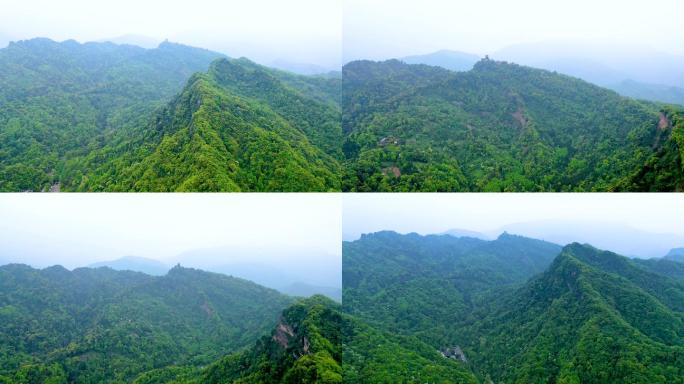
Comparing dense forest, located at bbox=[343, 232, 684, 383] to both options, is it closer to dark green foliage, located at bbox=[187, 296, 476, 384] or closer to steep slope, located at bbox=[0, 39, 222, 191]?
dark green foliage, located at bbox=[187, 296, 476, 384]

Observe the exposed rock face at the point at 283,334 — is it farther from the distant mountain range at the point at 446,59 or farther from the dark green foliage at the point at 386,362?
the distant mountain range at the point at 446,59

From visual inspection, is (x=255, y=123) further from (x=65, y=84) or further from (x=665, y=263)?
(x=65, y=84)

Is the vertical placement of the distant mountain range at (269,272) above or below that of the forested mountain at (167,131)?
below

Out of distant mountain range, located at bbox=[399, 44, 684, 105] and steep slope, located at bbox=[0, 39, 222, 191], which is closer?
distant mountain range, located at bbox=[399, 44, 684, 105]

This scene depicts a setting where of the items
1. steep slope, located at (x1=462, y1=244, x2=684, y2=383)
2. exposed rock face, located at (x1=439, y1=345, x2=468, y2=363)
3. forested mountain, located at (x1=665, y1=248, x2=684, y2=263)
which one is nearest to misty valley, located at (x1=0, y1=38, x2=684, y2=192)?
Answer: forested mountain, located at (x1=665, y1=248, x2=684, y2=263)

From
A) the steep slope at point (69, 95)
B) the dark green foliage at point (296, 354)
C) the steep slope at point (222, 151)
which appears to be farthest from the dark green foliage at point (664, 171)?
the steep slope at point (69, 95)

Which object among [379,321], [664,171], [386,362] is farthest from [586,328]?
[386,362]
